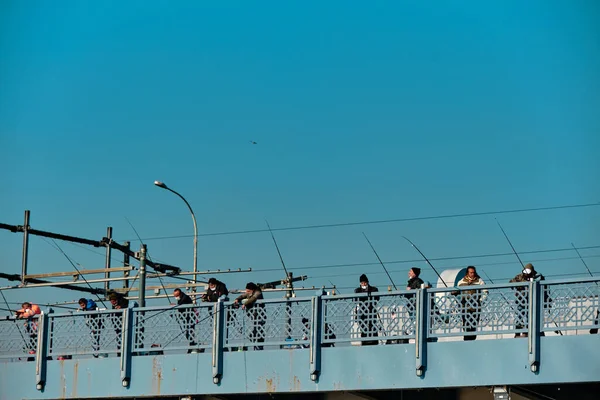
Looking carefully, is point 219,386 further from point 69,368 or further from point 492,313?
point 492,313

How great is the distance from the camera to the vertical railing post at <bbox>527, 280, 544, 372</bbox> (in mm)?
17891

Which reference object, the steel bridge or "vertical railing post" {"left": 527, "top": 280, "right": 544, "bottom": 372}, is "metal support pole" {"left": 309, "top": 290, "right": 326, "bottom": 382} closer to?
the steel bridge

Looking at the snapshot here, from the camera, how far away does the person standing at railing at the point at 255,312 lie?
20.2m

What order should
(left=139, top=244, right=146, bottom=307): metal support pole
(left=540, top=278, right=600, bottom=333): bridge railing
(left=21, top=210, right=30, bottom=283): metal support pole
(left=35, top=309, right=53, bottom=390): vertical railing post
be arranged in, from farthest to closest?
(left=21, top=210, right=30, bottom=283): metal support pole, (left=139, top=244, right=146, bottom=307): metal support pole, (left=35, top=309, right=53, bottom=390): vertical railing post, (left=540, top=278, right=600, bottom=333): bridge railing

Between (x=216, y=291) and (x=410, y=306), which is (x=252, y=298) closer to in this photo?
(x=216, y=291)

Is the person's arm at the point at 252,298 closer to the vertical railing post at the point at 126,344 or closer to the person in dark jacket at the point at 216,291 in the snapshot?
the person in dark jacket at the point at 216,291

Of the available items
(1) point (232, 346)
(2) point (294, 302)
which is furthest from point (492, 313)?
(1) point (232, 346)

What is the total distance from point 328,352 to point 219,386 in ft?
7.67

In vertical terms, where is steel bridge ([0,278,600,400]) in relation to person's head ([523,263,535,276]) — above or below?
below

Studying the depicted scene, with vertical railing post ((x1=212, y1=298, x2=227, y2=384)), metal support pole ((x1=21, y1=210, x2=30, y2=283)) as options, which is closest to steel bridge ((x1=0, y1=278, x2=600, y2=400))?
vertical railing post ((x1=212, y1=298, x2=227, y2=384))

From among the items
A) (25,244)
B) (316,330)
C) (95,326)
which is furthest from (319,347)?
(25,244)

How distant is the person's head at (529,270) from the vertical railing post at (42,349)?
9.97 meters

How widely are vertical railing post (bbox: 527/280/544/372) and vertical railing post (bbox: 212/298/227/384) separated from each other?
19.1ft

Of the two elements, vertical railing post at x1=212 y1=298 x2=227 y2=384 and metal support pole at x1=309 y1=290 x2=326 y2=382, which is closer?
metal support pole at x1=309 y1=290 x2=326 y2=382
